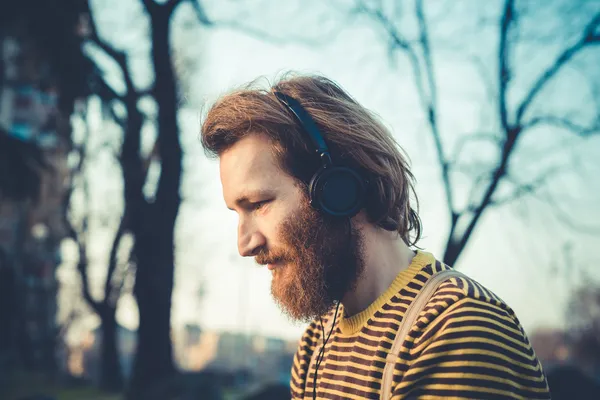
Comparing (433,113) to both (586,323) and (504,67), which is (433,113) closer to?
(504,67)

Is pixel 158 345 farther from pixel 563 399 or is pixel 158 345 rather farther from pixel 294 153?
pixel 294 153

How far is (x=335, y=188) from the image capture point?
2.04m

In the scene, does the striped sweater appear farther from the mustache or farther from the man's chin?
the mustache

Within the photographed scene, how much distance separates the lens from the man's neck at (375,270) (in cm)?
201

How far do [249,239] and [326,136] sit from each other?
52 cm

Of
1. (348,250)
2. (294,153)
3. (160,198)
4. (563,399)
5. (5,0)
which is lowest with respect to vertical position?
(563,399)

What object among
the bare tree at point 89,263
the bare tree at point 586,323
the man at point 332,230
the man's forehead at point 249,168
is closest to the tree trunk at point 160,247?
the man at point 332,230

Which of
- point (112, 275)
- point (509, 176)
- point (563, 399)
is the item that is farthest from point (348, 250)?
point (112, 275)

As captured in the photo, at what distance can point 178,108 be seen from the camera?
8570 mm

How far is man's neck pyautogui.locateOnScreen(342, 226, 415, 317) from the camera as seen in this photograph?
6.61 feet

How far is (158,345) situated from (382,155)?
22.9 ft

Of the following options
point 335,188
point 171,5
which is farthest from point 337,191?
point 171,5

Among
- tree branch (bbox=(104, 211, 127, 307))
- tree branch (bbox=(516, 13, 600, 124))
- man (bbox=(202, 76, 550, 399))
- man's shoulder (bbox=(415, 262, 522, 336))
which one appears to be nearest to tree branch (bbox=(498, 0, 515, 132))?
tree branch (bbox=(516, 13, 600, 124))

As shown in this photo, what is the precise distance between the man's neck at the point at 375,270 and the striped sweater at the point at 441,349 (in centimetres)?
5
